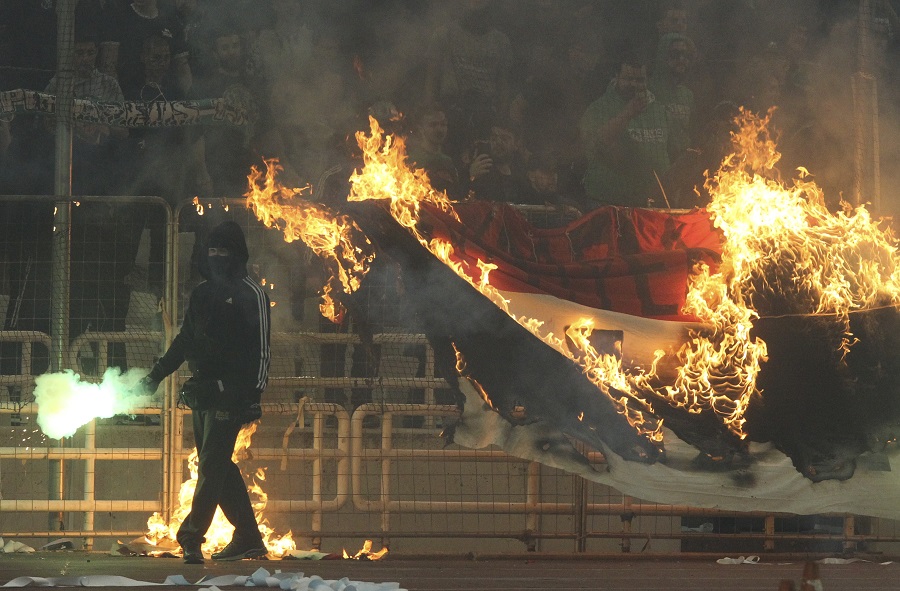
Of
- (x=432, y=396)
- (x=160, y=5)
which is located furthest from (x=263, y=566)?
(x=160, y=5)

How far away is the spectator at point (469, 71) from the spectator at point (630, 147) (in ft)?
3.04

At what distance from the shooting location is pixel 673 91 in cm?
1040

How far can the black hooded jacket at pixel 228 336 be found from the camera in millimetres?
7461

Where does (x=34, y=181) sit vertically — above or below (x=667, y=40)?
below

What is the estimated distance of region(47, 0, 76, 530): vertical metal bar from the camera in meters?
8.32

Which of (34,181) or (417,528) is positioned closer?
(417,528)

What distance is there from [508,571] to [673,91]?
15.8ft

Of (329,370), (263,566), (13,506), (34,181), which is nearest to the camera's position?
(263,566)

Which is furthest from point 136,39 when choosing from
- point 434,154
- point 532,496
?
point 532,496

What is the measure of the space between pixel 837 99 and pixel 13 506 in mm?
7171

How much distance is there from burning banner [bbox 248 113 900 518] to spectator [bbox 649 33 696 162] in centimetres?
244

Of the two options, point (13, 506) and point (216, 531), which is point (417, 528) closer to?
point (216, 531)

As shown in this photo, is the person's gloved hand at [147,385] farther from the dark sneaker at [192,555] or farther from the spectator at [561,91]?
the spectator at [561,91]

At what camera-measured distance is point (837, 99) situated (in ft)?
33.4
